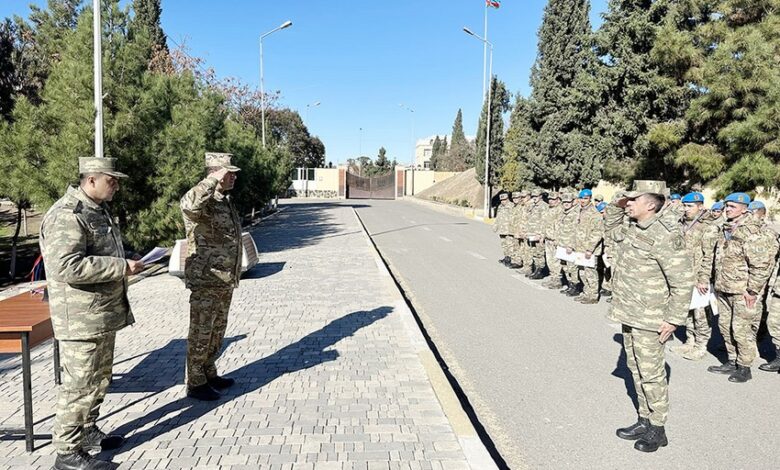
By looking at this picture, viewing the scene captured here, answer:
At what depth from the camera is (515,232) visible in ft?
39.3

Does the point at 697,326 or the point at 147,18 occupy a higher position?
the point at 147,18

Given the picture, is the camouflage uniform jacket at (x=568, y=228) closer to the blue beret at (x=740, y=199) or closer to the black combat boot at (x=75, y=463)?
the blue beret at (x=740, y=199)

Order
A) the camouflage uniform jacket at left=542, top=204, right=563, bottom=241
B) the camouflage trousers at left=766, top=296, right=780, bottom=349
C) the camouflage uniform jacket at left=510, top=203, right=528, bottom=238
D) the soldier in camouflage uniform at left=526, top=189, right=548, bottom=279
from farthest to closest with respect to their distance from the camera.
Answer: the camouflage uniform jacket at left=510, top=203, right=528, bottom=238 < the soldier in camouflage uniform at left=526, top=189, right=548, bottom=279 < the camouflage uniform jacket at left=542, top=204, right=563, bottom=241 < the camouflage trousers at left=766, top=296, right=780, bottom=349

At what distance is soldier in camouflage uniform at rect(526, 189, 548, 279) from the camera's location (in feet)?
35.4

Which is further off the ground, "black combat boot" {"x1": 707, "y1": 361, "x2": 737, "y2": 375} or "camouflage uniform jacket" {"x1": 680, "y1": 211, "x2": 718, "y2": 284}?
"camouflage uniform jacket" {"x1": 680, "y1": 211, "x2": 718, "y2": 284}

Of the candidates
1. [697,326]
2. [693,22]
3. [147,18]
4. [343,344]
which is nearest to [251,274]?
[343,344]

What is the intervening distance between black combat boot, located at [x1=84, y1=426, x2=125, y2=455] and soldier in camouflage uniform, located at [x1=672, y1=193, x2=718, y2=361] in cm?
557

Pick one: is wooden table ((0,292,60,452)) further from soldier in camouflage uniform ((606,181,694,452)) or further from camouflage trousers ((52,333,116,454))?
soldier in camouflage uniform ((606,181,694,452))

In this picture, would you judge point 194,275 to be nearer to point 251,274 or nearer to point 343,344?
point 343,344

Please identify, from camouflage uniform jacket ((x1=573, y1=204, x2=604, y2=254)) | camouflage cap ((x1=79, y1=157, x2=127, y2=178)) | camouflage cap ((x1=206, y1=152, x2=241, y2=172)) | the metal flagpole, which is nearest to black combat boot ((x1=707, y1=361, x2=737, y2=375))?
camouflage uniform jacket ((x1=573, y1=204, x2=604, y2=254))

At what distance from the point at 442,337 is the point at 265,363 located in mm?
2383

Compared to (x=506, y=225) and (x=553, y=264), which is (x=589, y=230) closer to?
(x=553, y=264)

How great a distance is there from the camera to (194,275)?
169 inches

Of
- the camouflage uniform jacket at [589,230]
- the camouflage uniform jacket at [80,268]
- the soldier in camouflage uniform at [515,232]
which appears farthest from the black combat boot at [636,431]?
the soldier in camouflage uniform at [515,232]
